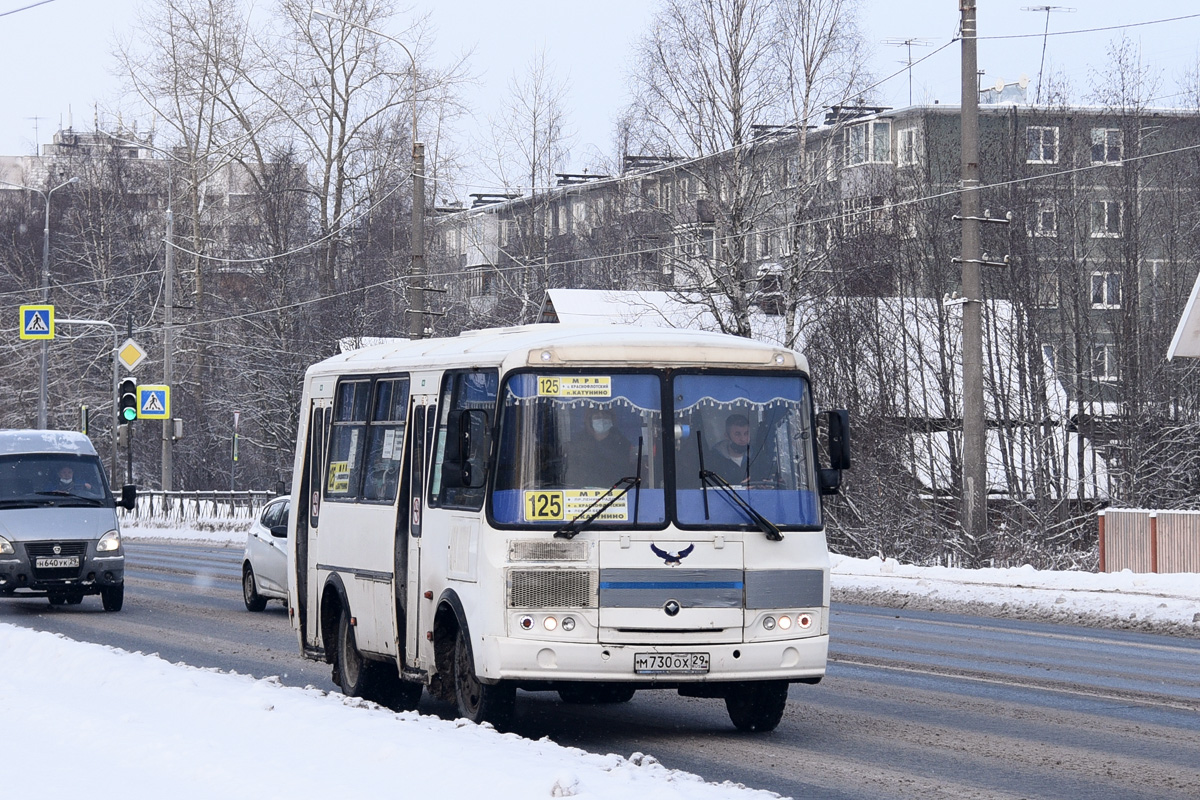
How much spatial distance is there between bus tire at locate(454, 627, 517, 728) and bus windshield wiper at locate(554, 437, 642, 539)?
3.10ft

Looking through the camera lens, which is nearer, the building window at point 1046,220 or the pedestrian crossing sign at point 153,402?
the building window at point 1046,220

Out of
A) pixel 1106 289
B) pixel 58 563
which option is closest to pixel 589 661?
pixel 58 563

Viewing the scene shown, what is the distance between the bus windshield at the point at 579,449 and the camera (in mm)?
9992

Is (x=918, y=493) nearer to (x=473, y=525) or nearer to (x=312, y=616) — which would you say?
(x=312, y=616)

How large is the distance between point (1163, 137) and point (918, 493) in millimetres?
16464

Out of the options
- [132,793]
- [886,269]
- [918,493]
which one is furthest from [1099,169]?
[132,793]

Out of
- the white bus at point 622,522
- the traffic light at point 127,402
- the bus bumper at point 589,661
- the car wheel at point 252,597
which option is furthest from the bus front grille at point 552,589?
the traffic light at point 127,402

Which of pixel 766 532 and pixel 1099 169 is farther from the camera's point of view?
pixel 1099 169

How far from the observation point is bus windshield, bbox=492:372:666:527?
9.99 m

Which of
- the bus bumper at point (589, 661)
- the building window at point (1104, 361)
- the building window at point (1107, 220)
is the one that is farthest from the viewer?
the building window at point (1107, 220)

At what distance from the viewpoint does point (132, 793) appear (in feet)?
24.7

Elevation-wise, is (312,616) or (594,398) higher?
(594,398)

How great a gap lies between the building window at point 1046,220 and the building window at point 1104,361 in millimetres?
2832

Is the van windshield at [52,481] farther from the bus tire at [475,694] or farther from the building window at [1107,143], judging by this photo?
the building window at [1107,143]
